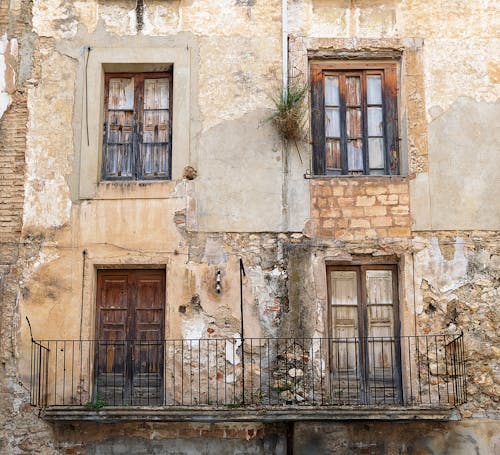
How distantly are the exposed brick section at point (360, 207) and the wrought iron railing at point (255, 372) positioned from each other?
1450mm

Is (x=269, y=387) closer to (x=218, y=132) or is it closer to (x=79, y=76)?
(x=218, y=132)

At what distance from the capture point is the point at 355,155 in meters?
11.8

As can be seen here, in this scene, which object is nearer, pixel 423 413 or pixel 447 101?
pixel 423 413

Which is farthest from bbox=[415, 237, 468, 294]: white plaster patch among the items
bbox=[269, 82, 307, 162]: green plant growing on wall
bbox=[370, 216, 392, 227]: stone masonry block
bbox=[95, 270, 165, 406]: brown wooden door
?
bbox=[95, 270, 165, 406]: brown wooden door

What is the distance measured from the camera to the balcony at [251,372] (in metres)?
10.9

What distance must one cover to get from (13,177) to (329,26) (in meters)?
4.88

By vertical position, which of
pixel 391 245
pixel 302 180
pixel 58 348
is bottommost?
pixel 58 348

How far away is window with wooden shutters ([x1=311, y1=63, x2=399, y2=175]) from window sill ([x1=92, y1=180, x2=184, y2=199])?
2001 mm

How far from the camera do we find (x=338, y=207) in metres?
11.4

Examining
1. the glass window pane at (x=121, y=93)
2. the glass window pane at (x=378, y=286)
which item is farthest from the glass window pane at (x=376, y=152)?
the glass window pane at (x=121, y=93)

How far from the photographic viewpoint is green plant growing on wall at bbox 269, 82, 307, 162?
11.4 meters

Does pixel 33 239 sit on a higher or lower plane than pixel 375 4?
lower

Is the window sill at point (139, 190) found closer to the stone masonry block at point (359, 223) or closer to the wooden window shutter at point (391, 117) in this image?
the stone masonry block at point (359, 223)

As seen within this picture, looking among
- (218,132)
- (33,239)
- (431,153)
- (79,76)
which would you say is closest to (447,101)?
(431,153)
